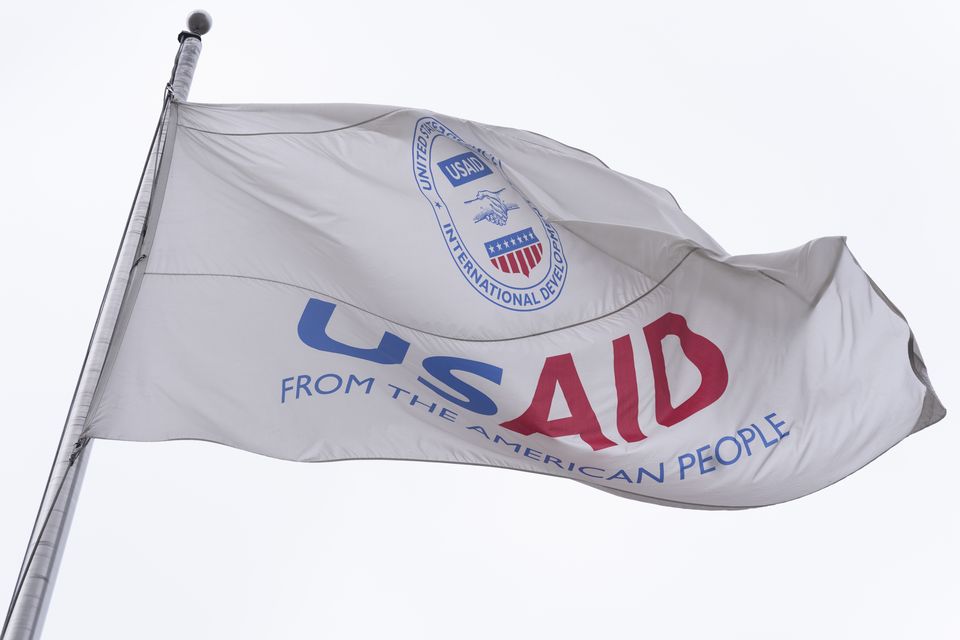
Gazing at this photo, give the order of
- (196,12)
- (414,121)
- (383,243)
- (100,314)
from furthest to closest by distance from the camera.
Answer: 1. (196,12)
2. (414,121)
3. (383,243)
4. (100,314)

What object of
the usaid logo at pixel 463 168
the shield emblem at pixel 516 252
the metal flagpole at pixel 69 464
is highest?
the usaid logo at pixel 463 168

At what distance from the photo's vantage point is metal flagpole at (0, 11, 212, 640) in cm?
556

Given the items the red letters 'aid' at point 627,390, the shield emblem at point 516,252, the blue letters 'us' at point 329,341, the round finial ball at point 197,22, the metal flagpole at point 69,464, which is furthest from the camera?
the round finial ball at point 197,22

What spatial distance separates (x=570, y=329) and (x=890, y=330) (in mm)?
2590

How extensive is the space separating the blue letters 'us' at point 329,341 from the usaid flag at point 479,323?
0.01 m

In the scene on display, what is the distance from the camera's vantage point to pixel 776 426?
8891 mm

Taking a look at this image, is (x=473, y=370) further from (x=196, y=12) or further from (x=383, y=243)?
(x=196, y=12)

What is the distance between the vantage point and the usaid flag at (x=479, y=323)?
7.10 meters

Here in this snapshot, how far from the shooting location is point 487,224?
28.1 ft

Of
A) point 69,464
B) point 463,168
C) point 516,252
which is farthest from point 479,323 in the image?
point 69,464

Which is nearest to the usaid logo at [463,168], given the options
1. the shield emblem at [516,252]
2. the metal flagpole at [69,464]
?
the shield emblem at [516,252]

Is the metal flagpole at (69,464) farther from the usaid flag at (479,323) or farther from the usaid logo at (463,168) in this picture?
the usaid logo at (463,168)

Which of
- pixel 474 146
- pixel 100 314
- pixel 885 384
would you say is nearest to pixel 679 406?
pixel 885 384

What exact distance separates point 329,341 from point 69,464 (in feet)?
6.40
